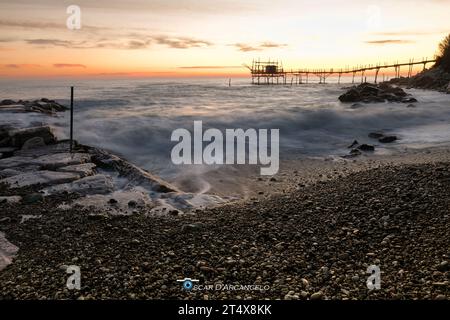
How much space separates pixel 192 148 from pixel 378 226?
1145cm

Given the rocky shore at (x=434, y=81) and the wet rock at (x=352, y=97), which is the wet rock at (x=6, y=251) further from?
the rocky shore at (x=434, y=81)

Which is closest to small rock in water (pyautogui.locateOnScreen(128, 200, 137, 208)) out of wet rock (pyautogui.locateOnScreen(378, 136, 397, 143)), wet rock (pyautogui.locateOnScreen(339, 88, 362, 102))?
wet rock (pyautogui.locateOnScreen(378, 136, 397, 143))

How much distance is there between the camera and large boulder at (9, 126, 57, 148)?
44.0 ft

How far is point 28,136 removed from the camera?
13.6 meters

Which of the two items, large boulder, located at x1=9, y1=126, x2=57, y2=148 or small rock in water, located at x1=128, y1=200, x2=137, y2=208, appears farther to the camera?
large boulder, located at x1=9, y1=126, x2=57, y2=148

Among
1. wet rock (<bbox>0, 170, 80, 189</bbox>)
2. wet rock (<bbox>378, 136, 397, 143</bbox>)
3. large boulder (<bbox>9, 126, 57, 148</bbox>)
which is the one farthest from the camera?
wet rock (<bbox>378, 136, 397, 143</bbox>)

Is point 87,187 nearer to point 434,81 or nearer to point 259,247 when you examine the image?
point 259,247

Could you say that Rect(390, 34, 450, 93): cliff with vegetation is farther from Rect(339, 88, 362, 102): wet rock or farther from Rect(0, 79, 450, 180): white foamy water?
Rect(0, 79, 450, 180): white foamy water

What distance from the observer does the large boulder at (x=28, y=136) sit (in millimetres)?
13398

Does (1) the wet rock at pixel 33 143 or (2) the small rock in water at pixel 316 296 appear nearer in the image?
(2) the small rock in water at pixel 316 296

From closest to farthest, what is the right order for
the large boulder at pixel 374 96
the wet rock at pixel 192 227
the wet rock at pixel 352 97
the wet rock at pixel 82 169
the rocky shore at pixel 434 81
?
the wet rock at pixel 192 227 → the wet rock at pixel 82 169 → the large boulder at pixel 374 96 → the wet rock at pixel 352 97 → the rocky shore at pixel 434 81

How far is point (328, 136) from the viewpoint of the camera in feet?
68.5

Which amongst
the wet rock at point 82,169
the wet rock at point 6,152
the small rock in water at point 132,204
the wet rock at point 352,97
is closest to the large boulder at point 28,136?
the wet rock at point 6,152

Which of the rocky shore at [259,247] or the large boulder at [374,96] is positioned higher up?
the large boulder at [374,96]
